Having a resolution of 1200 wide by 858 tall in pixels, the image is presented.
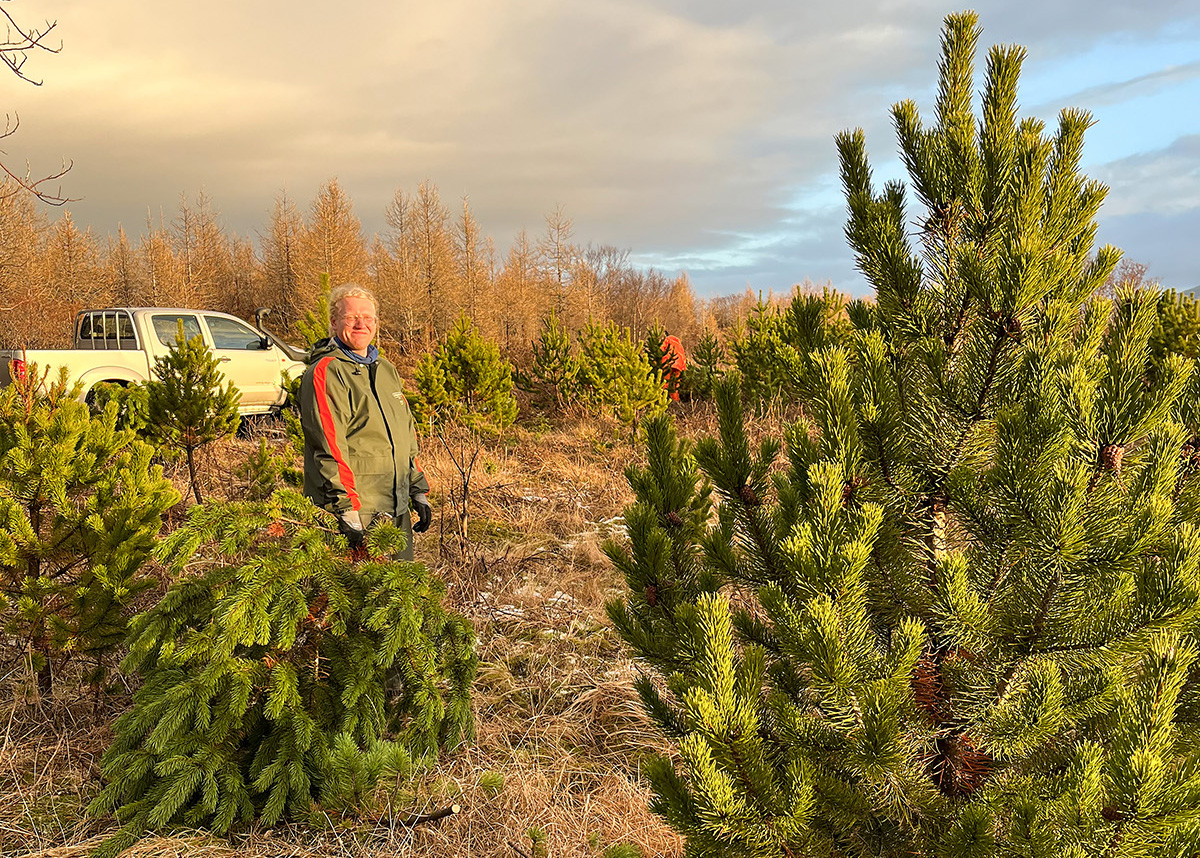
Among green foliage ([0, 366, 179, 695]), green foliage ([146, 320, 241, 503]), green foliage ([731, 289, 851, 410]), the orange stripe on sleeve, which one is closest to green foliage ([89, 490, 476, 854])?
the orange stripe on sleeve

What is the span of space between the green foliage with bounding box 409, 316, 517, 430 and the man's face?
19.7 ft

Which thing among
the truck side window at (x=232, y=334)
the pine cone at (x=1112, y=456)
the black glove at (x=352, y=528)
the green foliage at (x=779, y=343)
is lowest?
the black glove at (x=352, y=528)

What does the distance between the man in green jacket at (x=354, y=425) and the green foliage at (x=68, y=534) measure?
74 centimetres

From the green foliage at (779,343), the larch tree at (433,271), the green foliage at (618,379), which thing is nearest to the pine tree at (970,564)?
the green foliage at (779,343)

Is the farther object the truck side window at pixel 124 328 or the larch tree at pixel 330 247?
the larch tree at pixel 330 247

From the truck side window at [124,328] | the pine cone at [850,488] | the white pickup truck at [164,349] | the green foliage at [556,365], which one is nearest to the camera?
the pine cone at [850,488]

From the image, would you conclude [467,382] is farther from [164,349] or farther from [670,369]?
[164,349]

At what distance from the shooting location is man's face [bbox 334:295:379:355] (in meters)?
3.31

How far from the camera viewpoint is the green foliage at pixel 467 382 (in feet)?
30.8

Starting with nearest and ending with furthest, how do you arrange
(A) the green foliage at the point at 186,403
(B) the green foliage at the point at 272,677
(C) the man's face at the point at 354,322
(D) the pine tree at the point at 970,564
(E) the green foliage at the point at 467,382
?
(D) the pine tree at the point at 970,564
(B) the green foliage at the point at 272,677
(C) the man's face at the point at 354,322
(A) the green foliage at the point at 186,403
(E) the green foliage at the point at 467,382

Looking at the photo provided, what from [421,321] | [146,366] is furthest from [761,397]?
[421,321]

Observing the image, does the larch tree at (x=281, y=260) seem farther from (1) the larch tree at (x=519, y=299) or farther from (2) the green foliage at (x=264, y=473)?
(2) the green foliage at (x=264, y=473)

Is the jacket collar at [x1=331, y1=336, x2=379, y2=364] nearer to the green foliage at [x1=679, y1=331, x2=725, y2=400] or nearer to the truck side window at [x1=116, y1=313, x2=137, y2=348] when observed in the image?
the truck side window at [x1=116, y1=313, x2=137, y2=348]

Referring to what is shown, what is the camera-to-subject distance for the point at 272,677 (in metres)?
2.37
